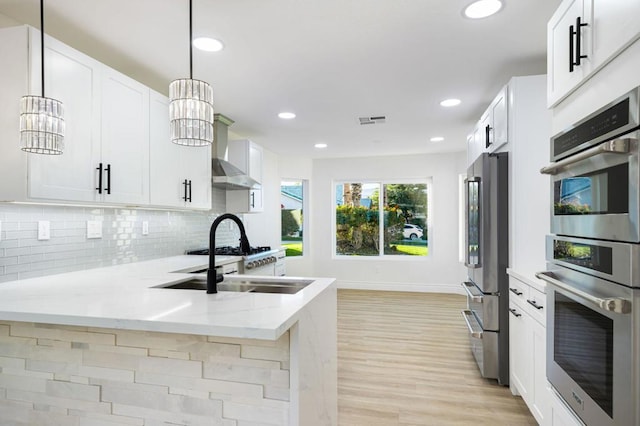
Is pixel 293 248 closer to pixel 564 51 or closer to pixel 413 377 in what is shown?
pixel 413 377

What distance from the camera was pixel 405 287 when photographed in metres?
6.45

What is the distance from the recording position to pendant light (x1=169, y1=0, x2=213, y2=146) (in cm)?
164

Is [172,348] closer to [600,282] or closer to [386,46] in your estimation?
[600,282]

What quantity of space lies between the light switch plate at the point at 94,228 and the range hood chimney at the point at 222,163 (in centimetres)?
126

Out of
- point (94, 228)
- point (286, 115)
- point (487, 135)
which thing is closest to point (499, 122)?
point (487, 135)

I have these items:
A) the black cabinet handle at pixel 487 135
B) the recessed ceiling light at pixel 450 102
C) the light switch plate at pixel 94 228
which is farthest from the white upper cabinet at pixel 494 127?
the light switch plate at pixel 94 228

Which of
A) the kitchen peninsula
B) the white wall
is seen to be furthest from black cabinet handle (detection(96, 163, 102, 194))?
the white wall

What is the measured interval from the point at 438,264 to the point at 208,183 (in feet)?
14.4

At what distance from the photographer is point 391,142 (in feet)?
17.4

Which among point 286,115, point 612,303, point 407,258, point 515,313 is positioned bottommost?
point 407,258

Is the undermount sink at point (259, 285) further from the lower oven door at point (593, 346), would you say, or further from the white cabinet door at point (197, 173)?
the white cabinet door at point (197, 173)

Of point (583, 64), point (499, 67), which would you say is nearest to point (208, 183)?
point (499, 67)

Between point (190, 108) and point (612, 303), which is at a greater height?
point (190, 108)

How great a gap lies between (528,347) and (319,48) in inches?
93.1
